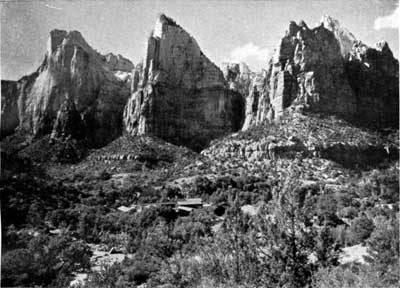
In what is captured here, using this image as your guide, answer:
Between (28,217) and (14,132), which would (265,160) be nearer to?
(28,217)

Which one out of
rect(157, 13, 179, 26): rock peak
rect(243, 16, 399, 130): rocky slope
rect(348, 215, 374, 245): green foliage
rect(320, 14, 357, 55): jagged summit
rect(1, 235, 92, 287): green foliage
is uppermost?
rect(157, 13, 179, 26): rock peak

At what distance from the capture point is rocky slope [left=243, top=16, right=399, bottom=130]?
70688mm

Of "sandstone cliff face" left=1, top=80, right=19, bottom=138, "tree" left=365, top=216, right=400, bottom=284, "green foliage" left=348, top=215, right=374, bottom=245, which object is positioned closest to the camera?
"tree" left=365, top=216, right=400, bottom=284

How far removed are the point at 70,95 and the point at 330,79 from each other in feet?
192

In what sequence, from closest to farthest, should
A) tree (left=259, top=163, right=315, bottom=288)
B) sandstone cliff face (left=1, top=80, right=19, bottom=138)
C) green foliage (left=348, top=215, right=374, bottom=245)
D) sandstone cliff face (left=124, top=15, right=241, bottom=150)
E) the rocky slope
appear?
1. tree (left=259, top=163, right=315, bottom=288)
2. green foliage (left=348, top=215, right=374, bottom=245)
3. the rocky slope
4. sandstone cliff face (left=1, top=80, right=19, bottom=138)
5. sandstone cliff face (left=124, top=15, right=241, bottom=150)

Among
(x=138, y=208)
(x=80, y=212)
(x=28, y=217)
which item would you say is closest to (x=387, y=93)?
(x=138, y=208)

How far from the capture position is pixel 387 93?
8175 centimetres

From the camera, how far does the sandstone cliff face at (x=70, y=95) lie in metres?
89.9

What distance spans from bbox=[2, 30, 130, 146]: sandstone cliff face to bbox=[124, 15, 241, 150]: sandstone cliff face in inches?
241

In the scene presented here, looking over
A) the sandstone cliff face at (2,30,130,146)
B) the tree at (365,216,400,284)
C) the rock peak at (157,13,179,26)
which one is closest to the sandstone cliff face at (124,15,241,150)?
the rock peak at (157,13,179,26)

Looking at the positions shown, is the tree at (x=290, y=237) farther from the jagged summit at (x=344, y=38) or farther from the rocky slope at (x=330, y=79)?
the jagged summit at (x=344, y=38)

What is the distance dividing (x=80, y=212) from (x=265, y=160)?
32.2m

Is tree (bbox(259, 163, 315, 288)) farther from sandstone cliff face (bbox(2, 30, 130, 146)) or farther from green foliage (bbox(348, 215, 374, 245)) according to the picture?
sandstone cliff face (bbox(2, 30, 130, 146))

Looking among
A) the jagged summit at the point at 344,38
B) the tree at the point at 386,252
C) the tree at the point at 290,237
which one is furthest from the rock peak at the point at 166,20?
the tree at the point at 290,237
